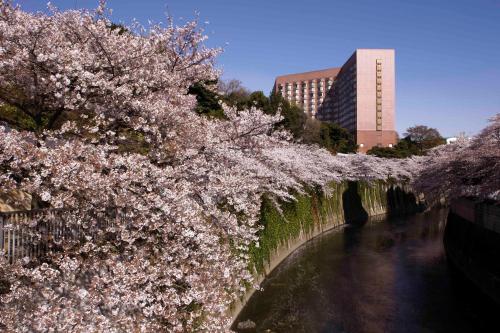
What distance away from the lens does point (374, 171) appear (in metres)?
44.7

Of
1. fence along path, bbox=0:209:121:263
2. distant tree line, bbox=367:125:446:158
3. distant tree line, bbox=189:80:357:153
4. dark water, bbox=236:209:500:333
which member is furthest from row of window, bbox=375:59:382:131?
fence along path, bbox=0:209:121:263

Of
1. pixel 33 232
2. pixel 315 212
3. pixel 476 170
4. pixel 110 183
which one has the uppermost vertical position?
pixel 476 170

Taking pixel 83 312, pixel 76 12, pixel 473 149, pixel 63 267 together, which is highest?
pixel 76 12

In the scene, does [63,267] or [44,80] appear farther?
[44,80]

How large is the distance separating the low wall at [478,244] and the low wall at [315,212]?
31.4 ft

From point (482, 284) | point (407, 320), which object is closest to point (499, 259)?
point (482, 284)

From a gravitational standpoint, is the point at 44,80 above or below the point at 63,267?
above

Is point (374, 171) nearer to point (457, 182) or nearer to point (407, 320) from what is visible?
point (457, 182)

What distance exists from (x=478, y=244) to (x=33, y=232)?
19502 mm

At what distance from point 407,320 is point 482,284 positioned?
5.53 meters

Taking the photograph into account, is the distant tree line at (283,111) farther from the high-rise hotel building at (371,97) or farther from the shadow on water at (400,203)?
the high-rise hotel building at (371,97)

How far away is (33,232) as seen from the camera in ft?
23.3

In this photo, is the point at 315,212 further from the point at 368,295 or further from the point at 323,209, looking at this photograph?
the point at 368,295

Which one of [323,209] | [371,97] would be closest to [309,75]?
[371,97]
